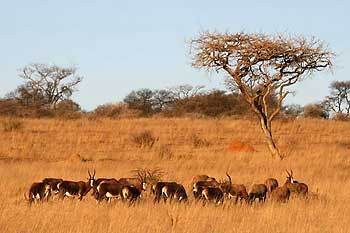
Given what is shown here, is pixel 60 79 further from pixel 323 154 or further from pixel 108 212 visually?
pixel 108 212

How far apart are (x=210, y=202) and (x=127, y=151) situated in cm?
1323

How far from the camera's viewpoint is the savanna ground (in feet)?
32.6

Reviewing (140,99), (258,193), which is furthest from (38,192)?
(140,99)

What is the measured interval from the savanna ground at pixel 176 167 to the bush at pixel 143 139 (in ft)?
1.04

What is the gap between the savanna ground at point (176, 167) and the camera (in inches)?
391

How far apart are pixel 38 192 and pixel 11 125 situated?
752 inches

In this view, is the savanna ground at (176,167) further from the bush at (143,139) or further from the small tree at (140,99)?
the small tree at (140,99)

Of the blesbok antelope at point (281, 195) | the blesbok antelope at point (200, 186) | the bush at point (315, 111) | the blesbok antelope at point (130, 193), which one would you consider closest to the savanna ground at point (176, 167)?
the blesbok antelope at point (130, 193)

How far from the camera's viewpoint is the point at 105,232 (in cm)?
908

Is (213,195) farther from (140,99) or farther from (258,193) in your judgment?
(140,99)

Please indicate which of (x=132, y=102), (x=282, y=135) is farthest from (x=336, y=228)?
(x=132, y=102)

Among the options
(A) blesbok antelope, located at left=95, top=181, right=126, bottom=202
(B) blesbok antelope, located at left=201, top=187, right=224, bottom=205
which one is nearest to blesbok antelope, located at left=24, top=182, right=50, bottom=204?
(A) blesbok antelope, located at left=95, top=181, right=126, bottom=202

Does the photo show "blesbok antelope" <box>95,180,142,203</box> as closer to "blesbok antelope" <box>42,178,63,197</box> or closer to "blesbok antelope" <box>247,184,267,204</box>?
"blesbok antelope" <box>42,178,63,197</box>

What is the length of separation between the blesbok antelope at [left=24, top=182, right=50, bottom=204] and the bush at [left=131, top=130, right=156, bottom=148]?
43.5 ft
